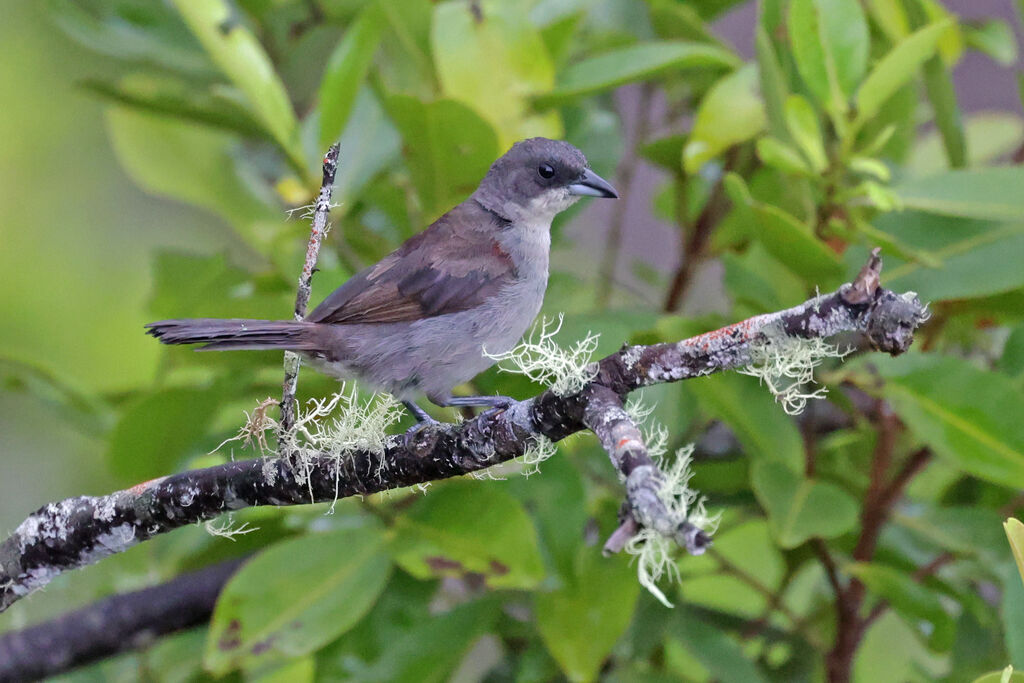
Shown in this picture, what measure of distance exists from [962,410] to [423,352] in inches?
32.6

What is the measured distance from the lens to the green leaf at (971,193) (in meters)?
1.51

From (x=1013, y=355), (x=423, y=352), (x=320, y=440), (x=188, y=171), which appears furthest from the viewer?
(x=188, y=171)

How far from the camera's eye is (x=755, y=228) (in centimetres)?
157

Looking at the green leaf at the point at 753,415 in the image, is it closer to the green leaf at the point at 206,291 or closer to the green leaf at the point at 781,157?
the green leaf at the point at 781,157

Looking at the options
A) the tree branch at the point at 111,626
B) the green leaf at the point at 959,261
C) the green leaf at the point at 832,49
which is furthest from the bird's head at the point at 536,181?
the tree branch at the point at 111,626

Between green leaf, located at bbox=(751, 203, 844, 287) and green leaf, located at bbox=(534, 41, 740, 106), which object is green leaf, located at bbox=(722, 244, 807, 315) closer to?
green leaf, located at bbox=(751, 203, 844, 287)

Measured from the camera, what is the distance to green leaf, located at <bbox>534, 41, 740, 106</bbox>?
1.74 meters

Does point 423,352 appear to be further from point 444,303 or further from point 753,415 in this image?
point 753,415

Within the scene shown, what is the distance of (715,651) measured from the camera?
1.76 meters

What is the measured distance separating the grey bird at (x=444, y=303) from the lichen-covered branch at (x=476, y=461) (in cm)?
28

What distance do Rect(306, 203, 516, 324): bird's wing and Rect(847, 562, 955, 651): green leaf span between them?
75 centimetres

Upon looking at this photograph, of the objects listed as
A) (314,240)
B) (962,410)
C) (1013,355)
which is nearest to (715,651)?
(962,410)

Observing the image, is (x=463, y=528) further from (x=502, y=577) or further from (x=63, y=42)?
(x=63, y=42)

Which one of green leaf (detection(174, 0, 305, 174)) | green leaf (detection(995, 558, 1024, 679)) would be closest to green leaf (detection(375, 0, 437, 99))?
green leaf (detection(174, 0, 305, 174))
